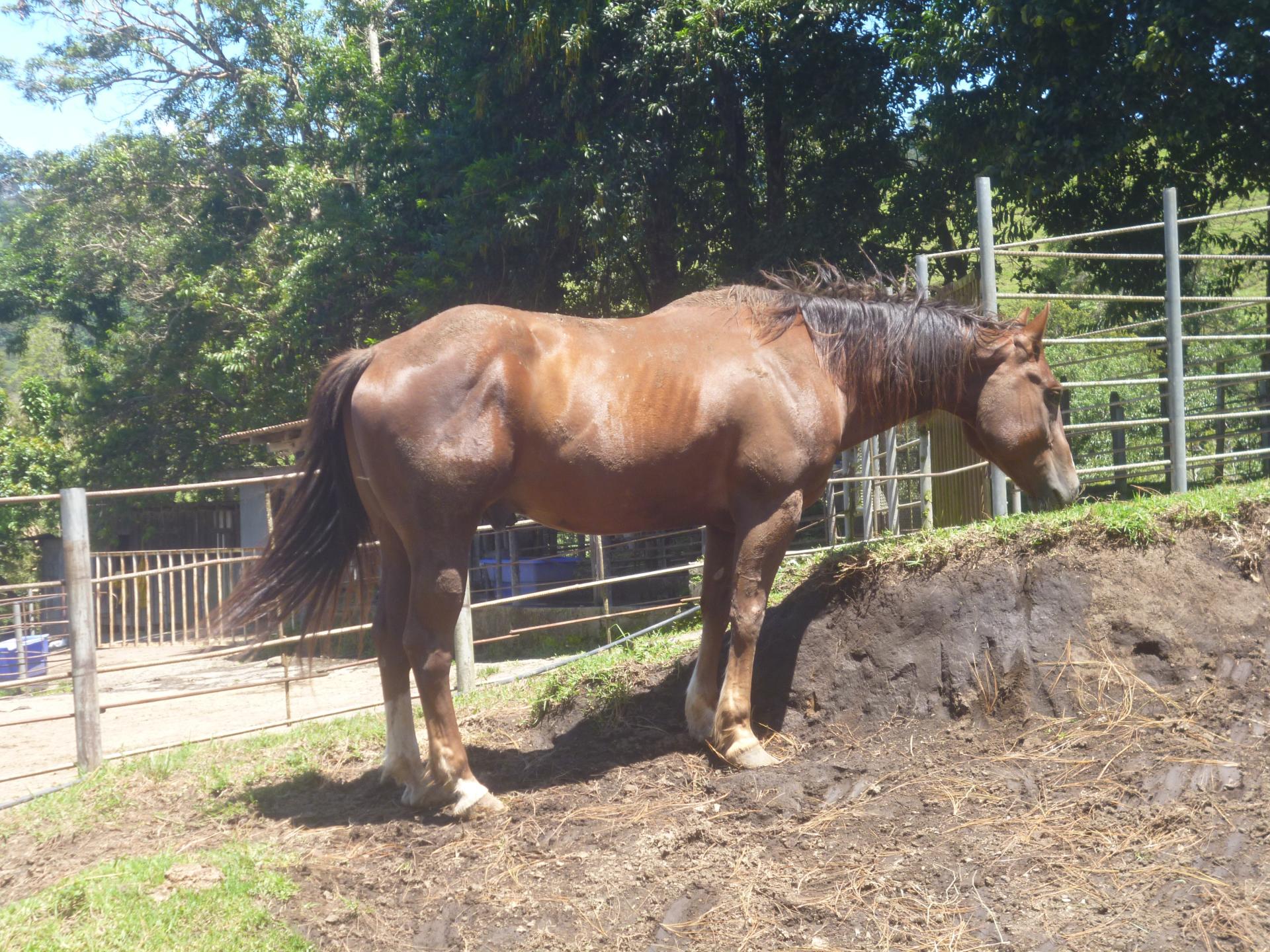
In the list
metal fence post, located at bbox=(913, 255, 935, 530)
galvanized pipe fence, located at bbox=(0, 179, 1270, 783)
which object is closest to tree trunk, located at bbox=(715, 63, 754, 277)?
galvanized pipe fence, located at bbox=(0, 179, 1270, 783)

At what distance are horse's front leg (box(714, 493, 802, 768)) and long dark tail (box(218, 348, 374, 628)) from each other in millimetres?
1837

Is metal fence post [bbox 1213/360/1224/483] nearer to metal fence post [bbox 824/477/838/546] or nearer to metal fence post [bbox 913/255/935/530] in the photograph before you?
metal fence post [bbox 824/477/838/546]

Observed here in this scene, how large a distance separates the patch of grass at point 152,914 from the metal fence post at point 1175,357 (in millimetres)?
5586

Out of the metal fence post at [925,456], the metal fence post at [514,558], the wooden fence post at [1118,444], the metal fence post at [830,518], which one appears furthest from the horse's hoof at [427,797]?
the wooden fence post at [1118,444]

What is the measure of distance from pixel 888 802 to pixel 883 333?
2304 mm

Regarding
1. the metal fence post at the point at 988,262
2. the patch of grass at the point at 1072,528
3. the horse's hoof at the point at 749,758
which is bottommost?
the horse's hoof at the point at 749,758

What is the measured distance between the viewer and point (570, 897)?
3.52m

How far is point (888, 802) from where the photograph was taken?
392cm

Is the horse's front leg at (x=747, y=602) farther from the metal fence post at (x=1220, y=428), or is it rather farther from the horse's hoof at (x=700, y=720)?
the metal fence post at (x=1220, y=428)

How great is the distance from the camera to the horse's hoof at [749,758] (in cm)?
448

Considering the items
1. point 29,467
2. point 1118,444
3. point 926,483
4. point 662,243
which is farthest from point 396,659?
point 29,467

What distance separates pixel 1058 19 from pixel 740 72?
157 inches

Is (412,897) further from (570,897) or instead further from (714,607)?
(714,607)

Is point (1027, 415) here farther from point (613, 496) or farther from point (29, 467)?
point (29, 467)
